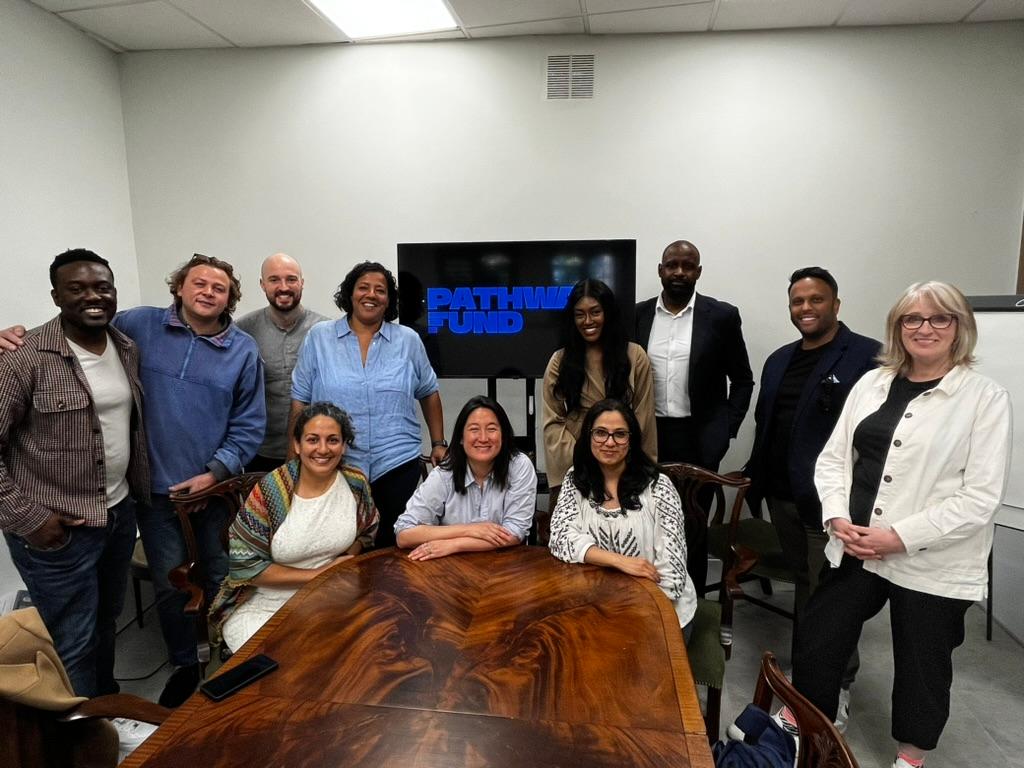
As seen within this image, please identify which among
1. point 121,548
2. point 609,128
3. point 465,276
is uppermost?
point 609,128

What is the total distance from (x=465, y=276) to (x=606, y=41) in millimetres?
1658

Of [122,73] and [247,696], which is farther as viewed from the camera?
[122,73]

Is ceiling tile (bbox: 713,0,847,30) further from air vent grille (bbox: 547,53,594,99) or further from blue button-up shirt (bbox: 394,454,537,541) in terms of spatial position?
blue button-up shirt (bbox: 394,454,537,541)

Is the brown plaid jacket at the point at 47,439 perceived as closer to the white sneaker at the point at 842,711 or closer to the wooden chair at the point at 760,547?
the wooden chair at the point at 760,547


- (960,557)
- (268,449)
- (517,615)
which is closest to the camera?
(517,615)

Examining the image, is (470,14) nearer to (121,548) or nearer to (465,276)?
(465,276)

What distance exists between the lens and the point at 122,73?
364 cm

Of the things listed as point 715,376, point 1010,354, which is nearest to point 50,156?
point 715,376

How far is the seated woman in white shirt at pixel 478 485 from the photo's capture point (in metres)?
2.09

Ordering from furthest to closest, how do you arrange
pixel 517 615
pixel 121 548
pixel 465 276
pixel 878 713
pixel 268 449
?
pixel 465 276, pixel 268 449, pixel 878 713, pixel 121 548, pixel 517 615

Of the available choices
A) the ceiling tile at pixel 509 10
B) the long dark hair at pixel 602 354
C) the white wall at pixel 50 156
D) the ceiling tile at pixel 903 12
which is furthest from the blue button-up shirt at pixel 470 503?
the ceiling tile at pixel 903 12

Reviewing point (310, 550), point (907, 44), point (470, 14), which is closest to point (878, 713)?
point (310, 550)

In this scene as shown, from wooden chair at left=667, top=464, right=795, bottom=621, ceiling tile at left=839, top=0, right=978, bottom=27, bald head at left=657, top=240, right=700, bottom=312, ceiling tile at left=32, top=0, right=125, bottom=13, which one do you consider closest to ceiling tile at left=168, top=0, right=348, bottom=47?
ceiling tile at left=32, top=0, right=125, bottom=13

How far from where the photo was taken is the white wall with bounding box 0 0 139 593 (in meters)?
2.89
